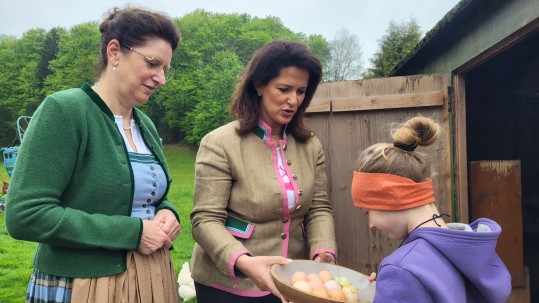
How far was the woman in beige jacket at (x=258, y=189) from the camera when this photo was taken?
206 cm

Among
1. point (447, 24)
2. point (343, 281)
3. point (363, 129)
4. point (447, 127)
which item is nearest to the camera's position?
point (343, 281)

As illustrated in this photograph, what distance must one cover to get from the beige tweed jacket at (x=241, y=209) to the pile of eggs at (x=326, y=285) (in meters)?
0.27

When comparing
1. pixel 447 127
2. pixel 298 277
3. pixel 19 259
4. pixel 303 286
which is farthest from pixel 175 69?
pixel 303 286

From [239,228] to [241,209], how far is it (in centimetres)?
9

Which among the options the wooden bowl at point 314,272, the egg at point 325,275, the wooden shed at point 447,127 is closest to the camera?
the wooden bowl at point 314,272

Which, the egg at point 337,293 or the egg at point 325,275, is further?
the egg at point 325,275

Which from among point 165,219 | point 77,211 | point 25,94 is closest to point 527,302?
point 165,219

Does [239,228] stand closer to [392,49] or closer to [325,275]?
[325,275]

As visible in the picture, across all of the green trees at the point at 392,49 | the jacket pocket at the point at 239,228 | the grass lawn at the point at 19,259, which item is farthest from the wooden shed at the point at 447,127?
the green trees at the point at 392,49

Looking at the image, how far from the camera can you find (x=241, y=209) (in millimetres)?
2090

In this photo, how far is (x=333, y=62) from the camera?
4638cm

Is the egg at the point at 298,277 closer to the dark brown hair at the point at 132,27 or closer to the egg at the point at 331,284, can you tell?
the egg at the point at 331,284

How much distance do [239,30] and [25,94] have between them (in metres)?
19.5

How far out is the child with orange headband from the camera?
1.50 m
